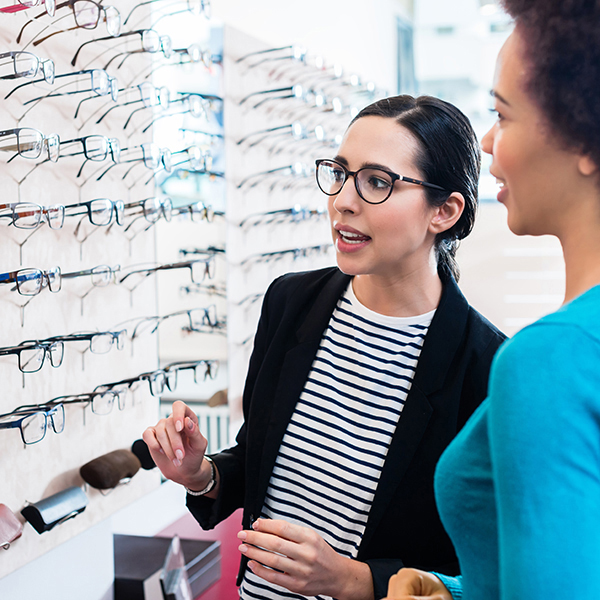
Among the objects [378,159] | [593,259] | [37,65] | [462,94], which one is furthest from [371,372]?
[462,94]

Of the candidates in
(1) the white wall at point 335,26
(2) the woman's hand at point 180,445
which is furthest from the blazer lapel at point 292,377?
(1) the white wall at point 335,26

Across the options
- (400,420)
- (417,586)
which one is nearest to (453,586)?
(417,586)

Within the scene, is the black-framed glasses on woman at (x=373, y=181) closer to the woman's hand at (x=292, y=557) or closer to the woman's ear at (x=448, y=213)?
the woman's ear at (x=448, y=213)

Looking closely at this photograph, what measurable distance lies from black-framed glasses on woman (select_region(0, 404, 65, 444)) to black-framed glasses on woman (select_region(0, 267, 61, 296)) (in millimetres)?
212

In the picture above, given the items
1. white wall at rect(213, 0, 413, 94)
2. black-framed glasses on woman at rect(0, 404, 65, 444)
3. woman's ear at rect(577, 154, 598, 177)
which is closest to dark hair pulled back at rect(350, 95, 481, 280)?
woman's ear at rect(577, 154, 598, 177)

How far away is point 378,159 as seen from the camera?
1.09m

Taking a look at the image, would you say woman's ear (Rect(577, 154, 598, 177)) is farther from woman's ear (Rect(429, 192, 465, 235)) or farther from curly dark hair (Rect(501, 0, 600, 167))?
woman's ear (Rect(429, 192, 465, 235))

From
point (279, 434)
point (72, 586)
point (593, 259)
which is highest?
point (593, 259)

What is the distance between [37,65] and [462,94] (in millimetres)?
3612

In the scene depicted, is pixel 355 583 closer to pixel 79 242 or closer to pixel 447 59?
pixel 79 242

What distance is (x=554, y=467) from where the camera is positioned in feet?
1.45

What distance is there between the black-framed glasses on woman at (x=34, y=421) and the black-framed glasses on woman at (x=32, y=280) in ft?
0.69

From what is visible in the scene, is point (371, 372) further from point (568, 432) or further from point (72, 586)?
point (72, 586)

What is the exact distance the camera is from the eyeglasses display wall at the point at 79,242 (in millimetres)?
1153
